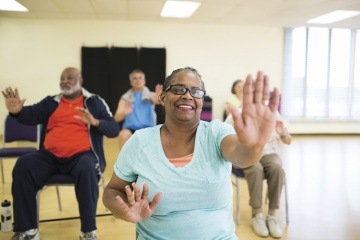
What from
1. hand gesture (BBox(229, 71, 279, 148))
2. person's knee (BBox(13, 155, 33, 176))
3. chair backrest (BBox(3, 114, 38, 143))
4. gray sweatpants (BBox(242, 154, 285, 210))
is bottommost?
gray sweatpants (BBox(242, 154, 285, 210))

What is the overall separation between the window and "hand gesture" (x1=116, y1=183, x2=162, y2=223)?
7.14 metres

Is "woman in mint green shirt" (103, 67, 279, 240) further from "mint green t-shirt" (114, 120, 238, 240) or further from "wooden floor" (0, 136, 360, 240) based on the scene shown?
"wooden floor" (0, 136, 360, 240)

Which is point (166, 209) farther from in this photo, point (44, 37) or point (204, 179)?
point (44, 37)

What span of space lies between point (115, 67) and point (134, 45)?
0.65 meters

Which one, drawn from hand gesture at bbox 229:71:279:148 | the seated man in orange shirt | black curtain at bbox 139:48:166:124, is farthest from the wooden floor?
black curtain at bbox 139:48:166:124

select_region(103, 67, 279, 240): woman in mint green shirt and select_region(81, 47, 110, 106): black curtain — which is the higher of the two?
select_region(81, 47, 110, 106): black curtain

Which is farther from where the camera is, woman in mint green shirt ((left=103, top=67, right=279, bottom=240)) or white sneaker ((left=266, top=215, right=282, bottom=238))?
white sneaker ((left=266, top=215, right=282, bottom=238))

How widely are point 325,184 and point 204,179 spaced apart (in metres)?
3.28

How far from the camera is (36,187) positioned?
2.33 metres

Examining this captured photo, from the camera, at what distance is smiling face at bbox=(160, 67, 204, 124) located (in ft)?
4.21

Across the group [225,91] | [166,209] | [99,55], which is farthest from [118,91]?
[166,209]

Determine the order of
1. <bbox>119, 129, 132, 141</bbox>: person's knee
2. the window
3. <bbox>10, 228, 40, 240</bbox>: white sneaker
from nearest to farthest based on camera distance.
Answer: <bbox>10, 228, 40, 240</bbox>: white sneaker
<bbox>119, 129, 132, 141</bbox>: person's knee
the window

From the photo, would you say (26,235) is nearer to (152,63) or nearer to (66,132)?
(66,132)

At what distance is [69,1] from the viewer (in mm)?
5473
